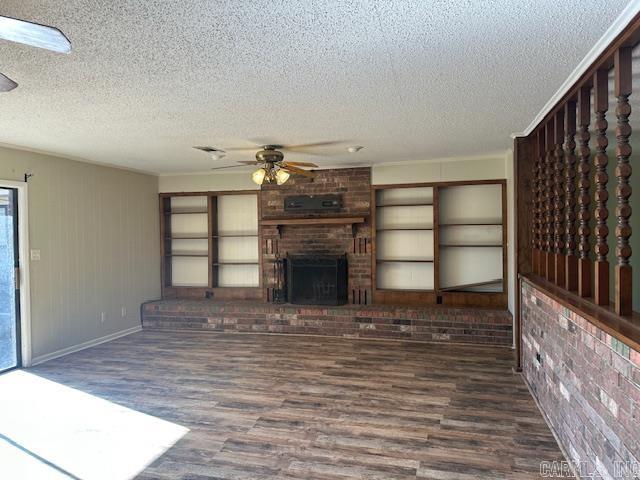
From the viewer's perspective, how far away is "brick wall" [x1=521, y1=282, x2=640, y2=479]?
196cm

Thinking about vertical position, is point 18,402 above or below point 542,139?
below

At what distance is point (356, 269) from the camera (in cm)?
655

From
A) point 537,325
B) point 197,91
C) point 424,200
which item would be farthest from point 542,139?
point 197,91

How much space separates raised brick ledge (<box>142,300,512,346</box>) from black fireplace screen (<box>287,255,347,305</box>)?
0.30 m

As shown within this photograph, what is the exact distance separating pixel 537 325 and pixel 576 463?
1.28 metres

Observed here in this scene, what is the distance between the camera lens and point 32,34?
4.99 feet

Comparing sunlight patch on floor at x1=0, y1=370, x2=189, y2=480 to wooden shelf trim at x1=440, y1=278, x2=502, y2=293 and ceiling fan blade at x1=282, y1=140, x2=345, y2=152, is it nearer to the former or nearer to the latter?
ceiling fan blade at x1=282, y1=140, x2=345, y2=152

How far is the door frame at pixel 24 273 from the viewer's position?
15.8ft

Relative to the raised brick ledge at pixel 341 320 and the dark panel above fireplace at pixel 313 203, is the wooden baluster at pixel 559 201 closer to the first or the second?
the raised brick ledge at pixel 341 320

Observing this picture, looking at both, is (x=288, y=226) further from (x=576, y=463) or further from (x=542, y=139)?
(x=576, y=463)

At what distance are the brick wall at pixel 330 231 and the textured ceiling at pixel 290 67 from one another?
6.89ft

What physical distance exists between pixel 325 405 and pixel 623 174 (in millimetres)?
2709

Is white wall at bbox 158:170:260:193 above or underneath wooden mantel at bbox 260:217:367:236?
above

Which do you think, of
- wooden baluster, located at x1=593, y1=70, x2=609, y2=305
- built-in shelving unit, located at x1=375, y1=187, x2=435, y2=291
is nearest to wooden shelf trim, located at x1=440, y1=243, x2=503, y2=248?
built-in shelving unit, located at x1=375, y1=187, x2=435, y2=291
